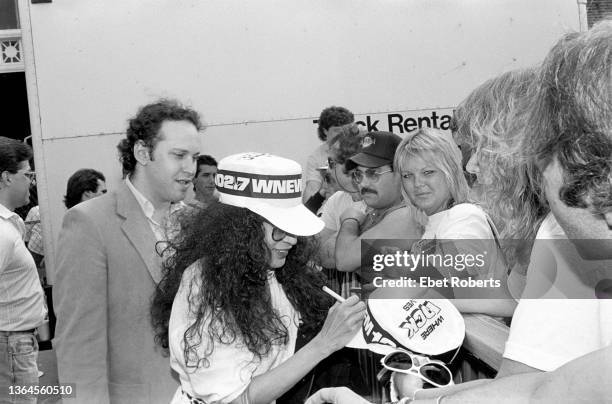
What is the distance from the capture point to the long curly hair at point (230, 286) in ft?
6.30

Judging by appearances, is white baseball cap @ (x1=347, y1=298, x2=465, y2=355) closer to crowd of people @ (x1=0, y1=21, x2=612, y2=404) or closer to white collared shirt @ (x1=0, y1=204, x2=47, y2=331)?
crowd of people @ (x1=0, y1=21, x2=612, y2=404)

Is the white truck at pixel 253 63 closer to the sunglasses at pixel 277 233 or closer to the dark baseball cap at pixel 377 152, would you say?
the dark baseball cap at pixel 377 152

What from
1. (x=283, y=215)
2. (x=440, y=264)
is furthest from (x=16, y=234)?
(x=440, y=264)

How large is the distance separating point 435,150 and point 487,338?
3.59 feet

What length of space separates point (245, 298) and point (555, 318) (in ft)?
3.05

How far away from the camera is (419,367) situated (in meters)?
1.74

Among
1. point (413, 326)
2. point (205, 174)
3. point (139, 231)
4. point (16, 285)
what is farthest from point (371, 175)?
point (205, 174)

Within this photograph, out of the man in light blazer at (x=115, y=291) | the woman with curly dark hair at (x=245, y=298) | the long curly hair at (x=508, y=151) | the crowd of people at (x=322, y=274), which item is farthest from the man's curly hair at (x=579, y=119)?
the man in light blazer at (x=115, y=291)

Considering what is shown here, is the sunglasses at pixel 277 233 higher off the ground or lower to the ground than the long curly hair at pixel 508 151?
lower

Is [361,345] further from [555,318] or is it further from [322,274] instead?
[555,318]

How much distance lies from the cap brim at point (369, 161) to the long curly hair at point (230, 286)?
1088 millimetres

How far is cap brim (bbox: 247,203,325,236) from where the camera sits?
2.06 meters

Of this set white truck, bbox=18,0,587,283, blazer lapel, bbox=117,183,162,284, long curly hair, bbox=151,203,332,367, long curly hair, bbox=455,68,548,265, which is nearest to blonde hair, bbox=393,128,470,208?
long curly hair, bbox=455,68,548,265

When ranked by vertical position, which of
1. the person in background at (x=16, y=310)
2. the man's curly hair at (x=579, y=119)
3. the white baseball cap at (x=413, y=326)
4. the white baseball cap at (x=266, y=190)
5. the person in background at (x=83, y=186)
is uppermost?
the man's curly hair at (x=579, y=119)
